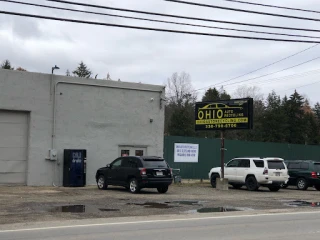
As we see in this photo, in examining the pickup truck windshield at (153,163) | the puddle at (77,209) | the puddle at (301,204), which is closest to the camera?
the puddle at (77,209)

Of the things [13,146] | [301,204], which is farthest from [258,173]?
[13,146]

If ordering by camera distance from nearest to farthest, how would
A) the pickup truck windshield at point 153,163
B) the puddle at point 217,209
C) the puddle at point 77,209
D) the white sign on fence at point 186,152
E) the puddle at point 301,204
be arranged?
1. the puddle at point 77,209
2. the puddle at point 217,209
3. the puddle at point 301,204
4. the pickup truck windshield at point 153,163
5. the white sign on fence at point 186,152

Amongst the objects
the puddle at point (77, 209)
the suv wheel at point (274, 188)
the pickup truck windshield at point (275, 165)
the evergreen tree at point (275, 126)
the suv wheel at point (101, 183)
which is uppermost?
the evergreen tree at point (275, 126)

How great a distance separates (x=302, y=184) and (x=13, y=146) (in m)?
15.8

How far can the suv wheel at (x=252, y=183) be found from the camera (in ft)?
80.9

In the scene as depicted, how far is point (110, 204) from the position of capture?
1666 centimetres

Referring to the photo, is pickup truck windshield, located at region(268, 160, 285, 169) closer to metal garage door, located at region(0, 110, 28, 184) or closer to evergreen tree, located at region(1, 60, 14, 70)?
metal garage door, located at region(0, 110, 28, 184)

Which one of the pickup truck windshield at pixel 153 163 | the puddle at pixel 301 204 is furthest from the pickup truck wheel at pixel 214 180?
the puddle at pixel 301 204

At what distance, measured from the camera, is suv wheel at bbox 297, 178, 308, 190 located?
2720cm

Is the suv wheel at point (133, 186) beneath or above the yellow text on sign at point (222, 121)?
beneath

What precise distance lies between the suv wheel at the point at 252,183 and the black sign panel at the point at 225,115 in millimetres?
2745

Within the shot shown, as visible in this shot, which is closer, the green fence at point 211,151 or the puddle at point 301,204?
the puddle at point 301,204

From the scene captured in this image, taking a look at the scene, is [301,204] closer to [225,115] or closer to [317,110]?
[225,115]

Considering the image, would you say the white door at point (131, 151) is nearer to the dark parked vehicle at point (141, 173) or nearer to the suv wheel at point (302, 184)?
the dark parked vehicle at point (141, 173)
